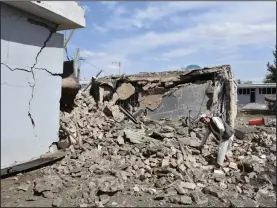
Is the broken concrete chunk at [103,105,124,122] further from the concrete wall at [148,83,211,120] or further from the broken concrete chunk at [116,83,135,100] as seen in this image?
the concrete wall at [148,83,211,120]

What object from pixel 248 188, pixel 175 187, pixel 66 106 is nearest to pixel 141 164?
pixel 175 187

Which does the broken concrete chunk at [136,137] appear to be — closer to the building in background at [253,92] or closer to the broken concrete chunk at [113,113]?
the broken concrete chunk at [113,113]

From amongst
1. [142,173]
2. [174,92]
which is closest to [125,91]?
[174,92]

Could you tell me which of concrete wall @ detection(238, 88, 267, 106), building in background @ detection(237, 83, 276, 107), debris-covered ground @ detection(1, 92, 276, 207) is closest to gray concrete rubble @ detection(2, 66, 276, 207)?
debris-covered ground @ detection(1, 92, 276, 207)

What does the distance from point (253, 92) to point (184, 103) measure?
2467 centimetres

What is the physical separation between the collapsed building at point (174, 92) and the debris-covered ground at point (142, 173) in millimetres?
1700

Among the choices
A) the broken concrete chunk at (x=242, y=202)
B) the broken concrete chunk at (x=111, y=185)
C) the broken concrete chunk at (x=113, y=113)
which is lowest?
the broken concrete chunk at (x=242, y=202)

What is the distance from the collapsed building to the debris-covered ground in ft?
5.58

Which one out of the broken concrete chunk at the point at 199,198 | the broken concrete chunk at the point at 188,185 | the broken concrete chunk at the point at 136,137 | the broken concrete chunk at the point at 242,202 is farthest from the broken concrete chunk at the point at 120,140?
the broken concrete chunk at the point at 242,202

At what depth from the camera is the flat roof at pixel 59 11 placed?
6.04 metres

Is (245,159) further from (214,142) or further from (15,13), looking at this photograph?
(15,13)

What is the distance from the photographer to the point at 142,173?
6.20m

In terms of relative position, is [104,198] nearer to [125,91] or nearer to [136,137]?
[136,137]

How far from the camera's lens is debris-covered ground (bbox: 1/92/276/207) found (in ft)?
17.1
